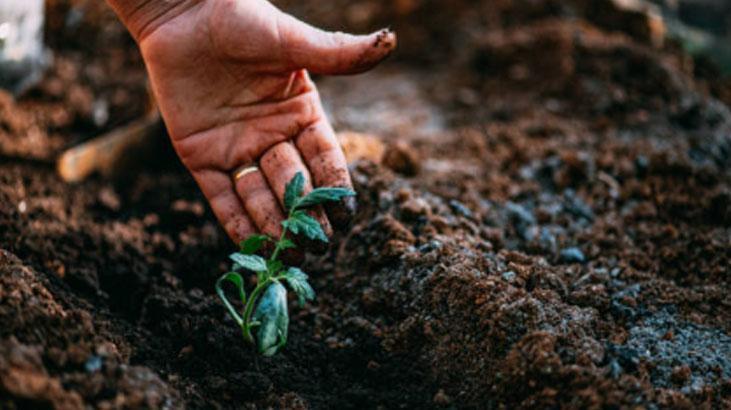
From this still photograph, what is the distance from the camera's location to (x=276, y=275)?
6.18 ft

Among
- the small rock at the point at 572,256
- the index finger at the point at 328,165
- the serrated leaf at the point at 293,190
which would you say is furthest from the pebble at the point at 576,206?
the serrated leaf at the point at 293,190

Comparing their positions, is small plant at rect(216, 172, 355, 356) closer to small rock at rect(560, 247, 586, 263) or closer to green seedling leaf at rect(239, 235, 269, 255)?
green seedling leaf at rect(239, 235, 269, 255)

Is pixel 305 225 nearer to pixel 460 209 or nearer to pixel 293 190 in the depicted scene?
pixel 293 190

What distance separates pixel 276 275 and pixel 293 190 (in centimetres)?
29

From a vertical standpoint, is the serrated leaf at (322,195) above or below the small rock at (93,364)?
above

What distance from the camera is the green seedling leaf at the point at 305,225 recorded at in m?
1.91

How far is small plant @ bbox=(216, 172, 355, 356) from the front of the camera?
1709mm

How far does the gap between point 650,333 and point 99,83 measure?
352 cm

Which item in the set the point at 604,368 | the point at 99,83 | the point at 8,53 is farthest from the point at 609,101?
the point at 8,53

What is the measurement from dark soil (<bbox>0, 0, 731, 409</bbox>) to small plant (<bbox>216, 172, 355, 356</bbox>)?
0.60ft

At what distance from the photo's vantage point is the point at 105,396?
1.55 metres

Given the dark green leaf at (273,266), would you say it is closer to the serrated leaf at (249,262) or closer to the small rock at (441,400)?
the serrated leaf at (249,262)

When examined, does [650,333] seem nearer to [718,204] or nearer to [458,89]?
[718,204]

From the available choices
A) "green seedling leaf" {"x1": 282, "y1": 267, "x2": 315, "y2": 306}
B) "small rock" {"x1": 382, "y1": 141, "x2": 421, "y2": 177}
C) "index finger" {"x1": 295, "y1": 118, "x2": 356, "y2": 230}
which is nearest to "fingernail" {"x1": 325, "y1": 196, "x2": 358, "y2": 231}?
"index finger" {"x1": 295, "y1": 118, "x2": 356, "y2": 230}
